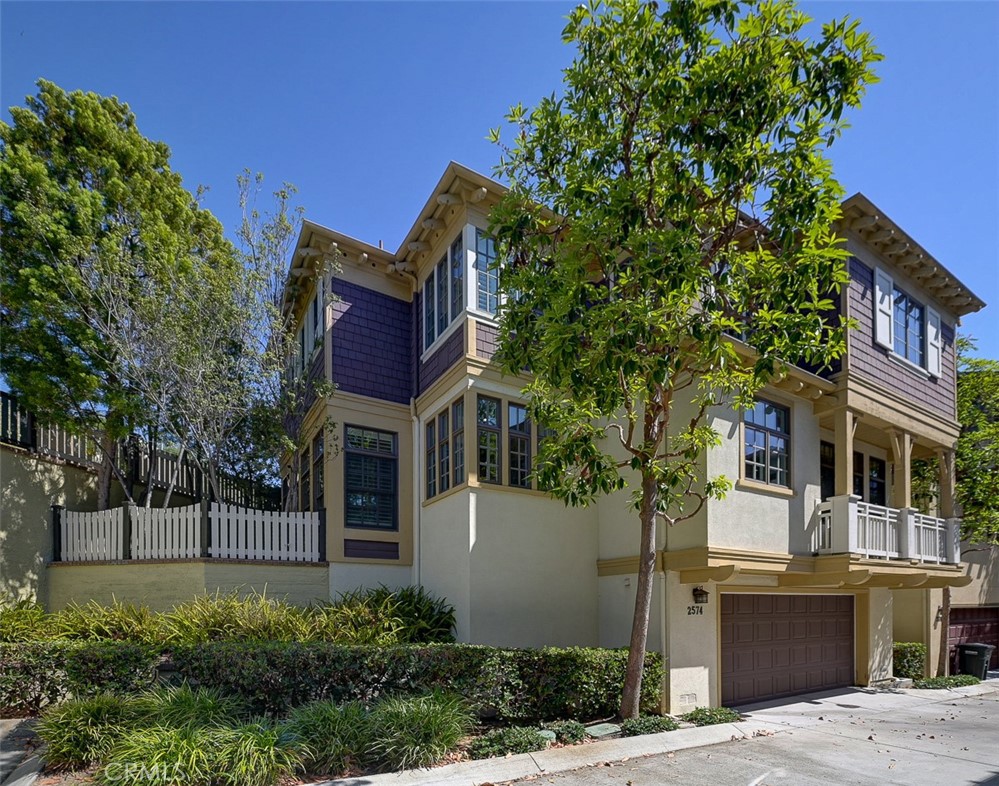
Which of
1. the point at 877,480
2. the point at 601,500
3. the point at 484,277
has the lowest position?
the point at 601,500

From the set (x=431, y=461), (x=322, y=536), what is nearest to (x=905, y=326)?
(x=431, y=461)

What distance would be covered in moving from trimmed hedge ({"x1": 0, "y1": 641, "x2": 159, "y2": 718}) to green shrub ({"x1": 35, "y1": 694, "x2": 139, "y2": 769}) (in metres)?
1.09

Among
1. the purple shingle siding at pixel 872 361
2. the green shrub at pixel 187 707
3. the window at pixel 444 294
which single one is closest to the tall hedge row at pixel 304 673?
the green shrub at pixel 187 707

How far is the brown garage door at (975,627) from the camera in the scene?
18734 millimetres

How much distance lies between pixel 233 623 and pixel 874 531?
11028 millimetres

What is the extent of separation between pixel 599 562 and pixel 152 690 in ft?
23.9

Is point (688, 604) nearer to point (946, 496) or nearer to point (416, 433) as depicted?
point (416, 433)

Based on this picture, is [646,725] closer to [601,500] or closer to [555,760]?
[555,760]

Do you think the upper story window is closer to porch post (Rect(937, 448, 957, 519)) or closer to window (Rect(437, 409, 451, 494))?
porch post (Rect(937, 448, 957, 519))

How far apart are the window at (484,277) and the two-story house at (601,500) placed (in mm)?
39

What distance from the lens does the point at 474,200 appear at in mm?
12188

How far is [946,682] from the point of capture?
49.6 ft

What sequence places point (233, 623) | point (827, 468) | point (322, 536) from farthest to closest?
point (827, 468), point (322, 536), point (233, 623)

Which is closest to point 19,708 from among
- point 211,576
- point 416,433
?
point 211,576
